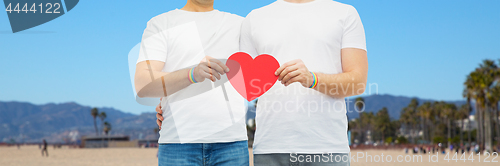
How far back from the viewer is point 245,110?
112 inches

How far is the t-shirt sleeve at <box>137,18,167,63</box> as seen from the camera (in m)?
2.71

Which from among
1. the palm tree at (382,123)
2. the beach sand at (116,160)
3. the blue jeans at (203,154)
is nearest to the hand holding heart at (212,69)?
the blue jeans at (203,154)

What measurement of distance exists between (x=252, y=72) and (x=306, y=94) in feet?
1.09

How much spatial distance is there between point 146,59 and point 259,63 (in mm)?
844

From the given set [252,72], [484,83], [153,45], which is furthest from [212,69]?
[484,83]

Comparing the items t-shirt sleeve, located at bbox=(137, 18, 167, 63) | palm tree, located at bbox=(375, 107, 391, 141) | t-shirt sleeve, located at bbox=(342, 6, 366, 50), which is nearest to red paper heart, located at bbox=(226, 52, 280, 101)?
t-shirt sleeve, located at bbox=(342, 6, 366, 50)

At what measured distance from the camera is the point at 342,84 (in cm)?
226

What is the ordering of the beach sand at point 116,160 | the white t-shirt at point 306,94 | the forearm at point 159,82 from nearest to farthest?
the white t-shirt at point 306,94 → the forearm at point 159,82 → the beach sand at point 116,160

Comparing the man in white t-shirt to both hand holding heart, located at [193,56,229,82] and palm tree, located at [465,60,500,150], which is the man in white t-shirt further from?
palm tree, located at [465,60,500,150]

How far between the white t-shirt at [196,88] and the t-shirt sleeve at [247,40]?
137 mm

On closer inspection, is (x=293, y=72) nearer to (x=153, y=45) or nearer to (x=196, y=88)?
(x=196, y=88)

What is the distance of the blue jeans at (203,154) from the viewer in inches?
108

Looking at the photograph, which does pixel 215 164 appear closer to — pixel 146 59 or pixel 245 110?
pixel 245 110

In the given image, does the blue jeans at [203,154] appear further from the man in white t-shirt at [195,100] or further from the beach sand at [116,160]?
the beach sand at [116,160]
